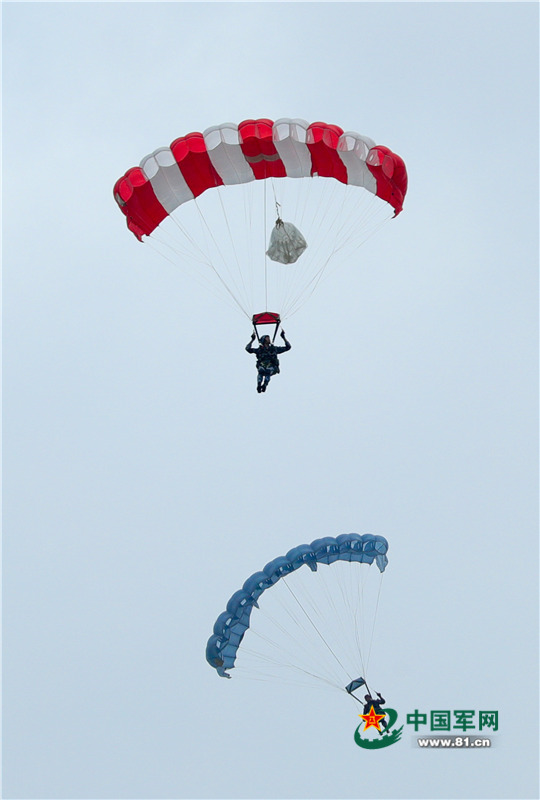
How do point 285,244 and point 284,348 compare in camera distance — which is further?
point 285,244

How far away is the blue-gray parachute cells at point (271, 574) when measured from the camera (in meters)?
19.1

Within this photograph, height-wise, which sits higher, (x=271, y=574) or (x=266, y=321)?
(x=266, y=321)

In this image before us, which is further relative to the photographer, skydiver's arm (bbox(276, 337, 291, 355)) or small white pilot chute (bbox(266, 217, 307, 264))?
small white pilot chute (bbox(266, 217, 307, 264))

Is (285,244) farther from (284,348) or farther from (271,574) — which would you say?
(271,574)

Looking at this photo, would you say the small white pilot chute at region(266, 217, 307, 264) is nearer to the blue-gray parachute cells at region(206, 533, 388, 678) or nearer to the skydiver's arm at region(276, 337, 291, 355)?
the skydiver's arm at region(276, 337, 291, 355)

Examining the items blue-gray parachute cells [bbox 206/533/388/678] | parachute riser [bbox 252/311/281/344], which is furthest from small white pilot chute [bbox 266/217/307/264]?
blue-gray parachute cells [bbox 206/533/388/678]

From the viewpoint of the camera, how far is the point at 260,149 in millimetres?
19078

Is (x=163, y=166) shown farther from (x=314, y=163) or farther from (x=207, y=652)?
(x=207, y=652)

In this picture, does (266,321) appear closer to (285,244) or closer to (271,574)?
(285,244)

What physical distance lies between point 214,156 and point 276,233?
2306 mm

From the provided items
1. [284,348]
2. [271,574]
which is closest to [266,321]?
[284,348]

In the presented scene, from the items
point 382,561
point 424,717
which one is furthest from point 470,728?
point 382,561

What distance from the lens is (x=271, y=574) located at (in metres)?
19.0

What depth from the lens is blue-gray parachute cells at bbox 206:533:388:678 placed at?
19.1 metres
